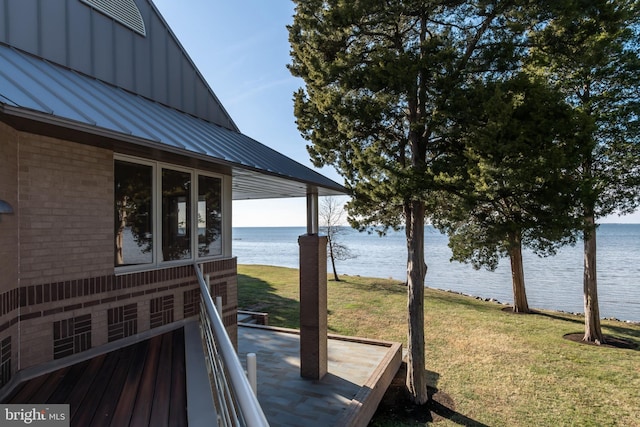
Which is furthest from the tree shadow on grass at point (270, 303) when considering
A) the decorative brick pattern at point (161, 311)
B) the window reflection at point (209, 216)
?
the decorative brick pattern at point (161, 311)

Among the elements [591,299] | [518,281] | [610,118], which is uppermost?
[610,118]

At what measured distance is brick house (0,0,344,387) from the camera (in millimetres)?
3811

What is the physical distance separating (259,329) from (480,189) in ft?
25.6

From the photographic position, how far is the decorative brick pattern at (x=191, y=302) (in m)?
5.98

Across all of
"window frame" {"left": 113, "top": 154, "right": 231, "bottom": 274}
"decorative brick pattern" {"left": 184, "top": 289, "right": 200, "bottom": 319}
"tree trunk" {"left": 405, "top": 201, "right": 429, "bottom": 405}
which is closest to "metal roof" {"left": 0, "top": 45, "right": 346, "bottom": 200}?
"window frame" {"left": 113, "top": 154, "right": 231, "bottom": 274}

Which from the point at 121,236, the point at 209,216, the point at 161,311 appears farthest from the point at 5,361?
the point at 209,216

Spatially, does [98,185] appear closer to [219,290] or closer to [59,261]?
[59,261]

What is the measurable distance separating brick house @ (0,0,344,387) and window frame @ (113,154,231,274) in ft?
0.07

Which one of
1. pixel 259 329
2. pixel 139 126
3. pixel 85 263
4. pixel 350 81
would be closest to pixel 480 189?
pixel 350 81

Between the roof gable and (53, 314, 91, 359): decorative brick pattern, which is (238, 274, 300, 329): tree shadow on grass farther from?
(53, 314, 91, 359): decorative brick pattern

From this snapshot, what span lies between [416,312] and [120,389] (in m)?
6.91

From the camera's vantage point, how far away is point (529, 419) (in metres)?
7.82

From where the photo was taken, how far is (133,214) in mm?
5238

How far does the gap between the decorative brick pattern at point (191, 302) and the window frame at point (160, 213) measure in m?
0.51
